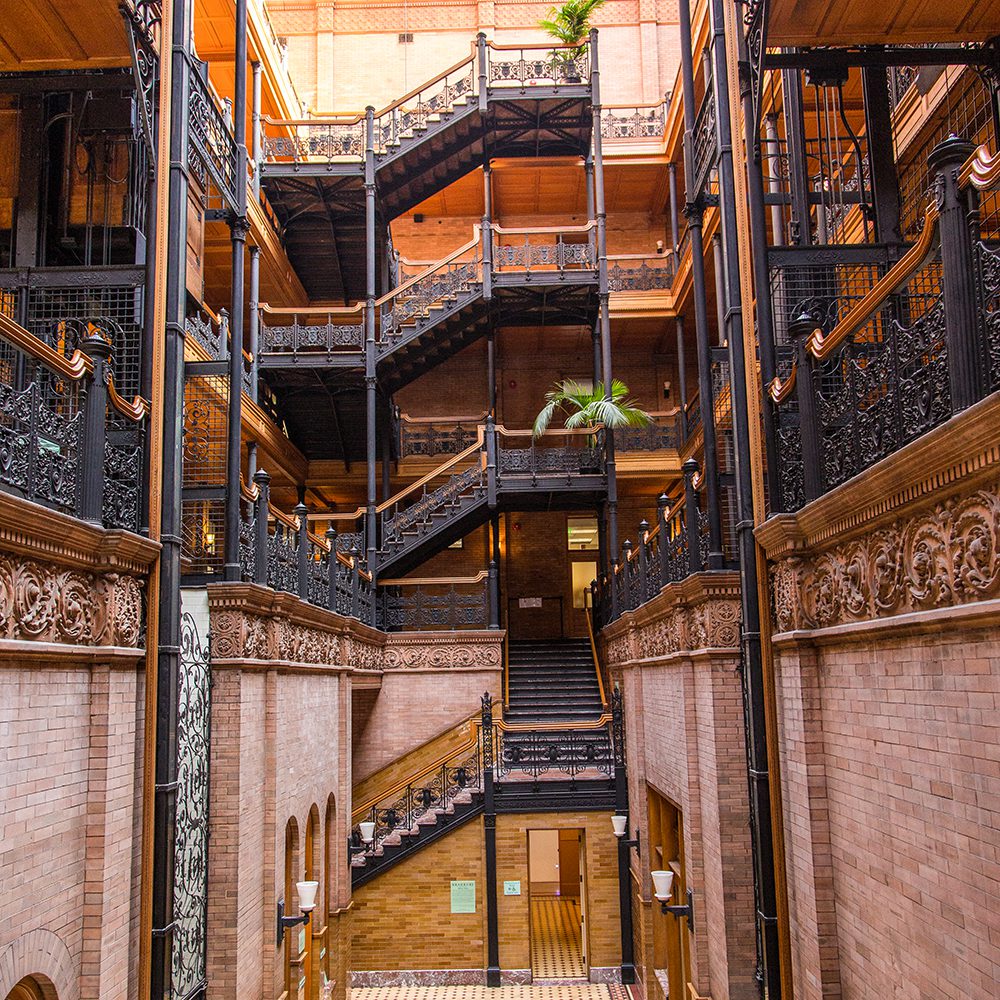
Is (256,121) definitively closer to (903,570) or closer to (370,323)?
(370,323)

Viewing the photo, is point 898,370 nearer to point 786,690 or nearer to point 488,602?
point 786,690

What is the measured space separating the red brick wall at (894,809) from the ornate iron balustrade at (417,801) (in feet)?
38.0

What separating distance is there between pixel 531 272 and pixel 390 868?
12.5 metres

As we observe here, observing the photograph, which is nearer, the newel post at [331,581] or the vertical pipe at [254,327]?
the newel post at [331,581]

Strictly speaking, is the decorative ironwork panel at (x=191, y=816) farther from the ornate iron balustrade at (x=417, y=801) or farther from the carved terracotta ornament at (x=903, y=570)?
the ornate iron balustrade at (x=417, y=801)

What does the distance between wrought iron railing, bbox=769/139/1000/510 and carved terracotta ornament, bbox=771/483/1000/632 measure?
459 millimetres

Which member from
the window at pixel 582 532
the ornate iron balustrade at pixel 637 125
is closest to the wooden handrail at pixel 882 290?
the ornate iron balustrade at pixel 637 125

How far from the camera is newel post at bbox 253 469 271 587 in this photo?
1045 centimetres

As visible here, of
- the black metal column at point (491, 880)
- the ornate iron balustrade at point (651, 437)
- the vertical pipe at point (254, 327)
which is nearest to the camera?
the vertical pipe at point (254, 327)

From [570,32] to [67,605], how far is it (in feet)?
68.5

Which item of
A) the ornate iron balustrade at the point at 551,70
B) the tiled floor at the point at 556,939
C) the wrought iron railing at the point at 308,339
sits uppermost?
the ornate iron balustrade at the point at 551,70

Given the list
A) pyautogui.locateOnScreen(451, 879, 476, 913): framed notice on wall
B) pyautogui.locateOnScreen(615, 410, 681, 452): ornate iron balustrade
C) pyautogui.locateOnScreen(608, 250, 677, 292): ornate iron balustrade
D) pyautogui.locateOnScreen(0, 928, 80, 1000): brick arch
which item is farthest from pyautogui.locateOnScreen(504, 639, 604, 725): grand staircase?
pyautogui.locateOnScreen(0, 928, 80, 1000): brick arch

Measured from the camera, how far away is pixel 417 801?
18.8 metres

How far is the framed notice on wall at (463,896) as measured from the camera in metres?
17.6
